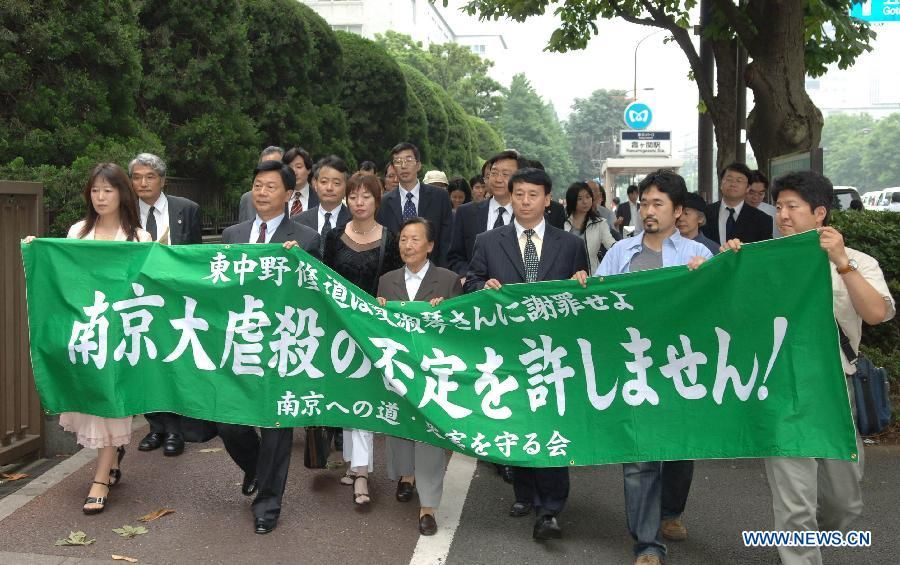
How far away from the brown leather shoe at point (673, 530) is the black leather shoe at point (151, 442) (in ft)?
11.8

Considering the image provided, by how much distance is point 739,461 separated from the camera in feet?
21.6

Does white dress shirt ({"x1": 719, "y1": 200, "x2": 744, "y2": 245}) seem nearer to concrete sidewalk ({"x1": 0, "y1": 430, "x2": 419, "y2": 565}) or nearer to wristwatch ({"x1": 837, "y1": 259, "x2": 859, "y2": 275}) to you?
concrete sidewalk ({"x1": 0, "y1": 430, "x2": 419, "y2": 565})

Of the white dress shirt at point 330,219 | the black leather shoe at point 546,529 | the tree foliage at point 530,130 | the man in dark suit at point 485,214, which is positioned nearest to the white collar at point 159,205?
the white dress shirt at point 330,219

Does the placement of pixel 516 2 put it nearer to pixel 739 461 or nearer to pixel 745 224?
pixel 745 224

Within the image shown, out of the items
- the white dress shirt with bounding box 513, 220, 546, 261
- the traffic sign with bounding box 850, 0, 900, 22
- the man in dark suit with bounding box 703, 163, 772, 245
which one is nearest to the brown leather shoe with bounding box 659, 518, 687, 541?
the white dress shirt with bounding box 513, 220, 546, 261

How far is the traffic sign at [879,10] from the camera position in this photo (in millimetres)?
14441

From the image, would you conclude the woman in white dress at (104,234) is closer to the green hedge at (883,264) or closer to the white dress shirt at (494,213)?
the white dress shirt at (494,213)

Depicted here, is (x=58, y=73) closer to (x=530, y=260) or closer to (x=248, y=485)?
(x=248, y=485)

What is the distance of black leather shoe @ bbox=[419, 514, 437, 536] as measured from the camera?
201 inches

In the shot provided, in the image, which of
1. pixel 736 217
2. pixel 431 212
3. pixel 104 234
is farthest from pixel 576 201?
pixel 104 234

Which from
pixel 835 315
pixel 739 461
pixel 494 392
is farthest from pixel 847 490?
pixel 739 461

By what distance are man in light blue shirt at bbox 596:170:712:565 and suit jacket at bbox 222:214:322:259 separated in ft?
5.64

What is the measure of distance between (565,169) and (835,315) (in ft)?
353

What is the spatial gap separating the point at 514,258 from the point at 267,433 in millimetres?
1656
